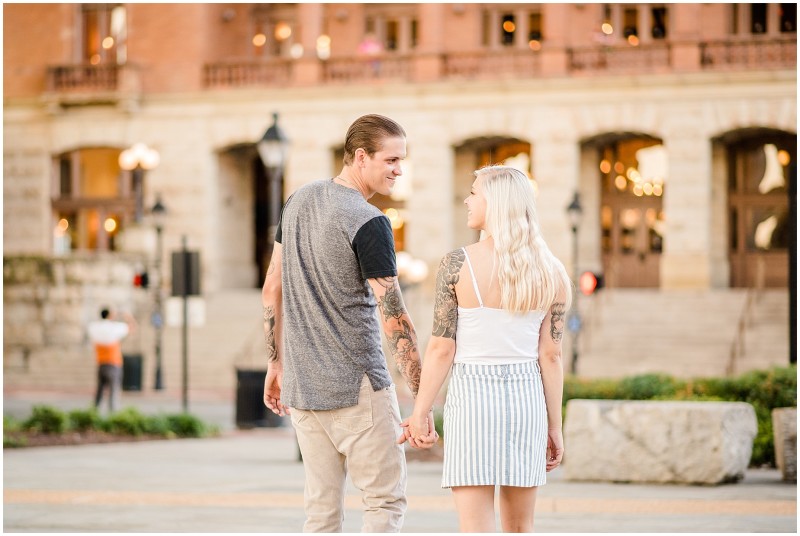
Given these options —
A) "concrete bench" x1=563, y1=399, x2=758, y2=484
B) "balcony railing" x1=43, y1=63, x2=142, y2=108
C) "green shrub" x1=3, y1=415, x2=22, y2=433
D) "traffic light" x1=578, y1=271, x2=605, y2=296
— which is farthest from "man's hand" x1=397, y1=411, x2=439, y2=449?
"balcony railing" x1=43, y1=63, x2=142, y2=108

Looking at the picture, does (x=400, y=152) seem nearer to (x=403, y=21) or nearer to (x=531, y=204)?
(x=531, y=204)

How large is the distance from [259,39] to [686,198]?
14.8m

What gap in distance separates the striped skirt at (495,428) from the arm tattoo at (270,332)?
861mm

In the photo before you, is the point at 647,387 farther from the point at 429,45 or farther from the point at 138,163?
the point at 138,163

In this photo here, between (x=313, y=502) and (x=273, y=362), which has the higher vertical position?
(x=273, y=362)

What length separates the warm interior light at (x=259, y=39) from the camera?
45441 millimetres

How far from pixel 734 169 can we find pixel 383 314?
38020mm

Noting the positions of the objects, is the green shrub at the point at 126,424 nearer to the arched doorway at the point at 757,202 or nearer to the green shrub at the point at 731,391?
the green shrub at the point at 731,391

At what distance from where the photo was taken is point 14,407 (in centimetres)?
2678

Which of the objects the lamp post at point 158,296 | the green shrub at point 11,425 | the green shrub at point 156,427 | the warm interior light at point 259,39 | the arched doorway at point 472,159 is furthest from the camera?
the warm interior light at point 259,39

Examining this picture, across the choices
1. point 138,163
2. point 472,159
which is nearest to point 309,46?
point 472,159

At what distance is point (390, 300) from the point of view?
18.8 feet

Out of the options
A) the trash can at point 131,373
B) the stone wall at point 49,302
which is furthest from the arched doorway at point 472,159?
the trash can at point 131,373

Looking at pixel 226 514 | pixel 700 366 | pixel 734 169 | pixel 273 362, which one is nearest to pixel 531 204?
pixel 273 362
